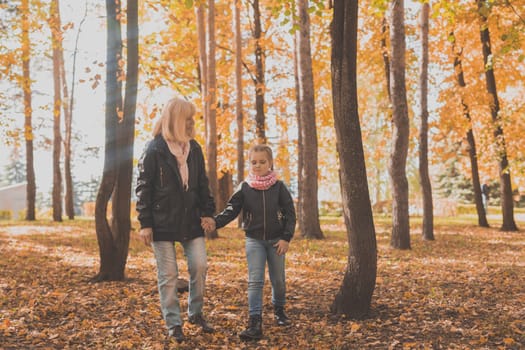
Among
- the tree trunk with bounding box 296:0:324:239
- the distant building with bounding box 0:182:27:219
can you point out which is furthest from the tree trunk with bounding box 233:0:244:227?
the distant building with bounding box 0:182:27:219

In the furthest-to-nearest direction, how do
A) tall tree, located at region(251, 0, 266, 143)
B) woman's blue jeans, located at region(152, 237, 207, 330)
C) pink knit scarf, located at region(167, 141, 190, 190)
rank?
tall tree, located at region(251, 0, 266, 143) < pink knit scarf, located at region(167, 141, 190, 190) < woman's blue jeans, located at region(152, 237, 207, 330)

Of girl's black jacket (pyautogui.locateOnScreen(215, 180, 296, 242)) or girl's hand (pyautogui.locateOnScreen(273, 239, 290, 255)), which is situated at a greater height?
girl's black jacket (pyautogui.locateOnScreen(215, 180, 296, 242))

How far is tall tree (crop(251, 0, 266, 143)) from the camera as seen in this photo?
18094mm

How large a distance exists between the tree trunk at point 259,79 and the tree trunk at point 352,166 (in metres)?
12.2

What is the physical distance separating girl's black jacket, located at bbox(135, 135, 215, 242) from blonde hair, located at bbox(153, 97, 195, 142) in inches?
3.7

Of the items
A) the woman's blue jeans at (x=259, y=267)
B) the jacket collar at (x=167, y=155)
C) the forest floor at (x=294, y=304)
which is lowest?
the forest floor at (x=294, y=304)

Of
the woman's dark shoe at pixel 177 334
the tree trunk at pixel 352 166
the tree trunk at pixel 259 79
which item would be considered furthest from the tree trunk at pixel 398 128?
the woman's dark shoe at pixel 177 334

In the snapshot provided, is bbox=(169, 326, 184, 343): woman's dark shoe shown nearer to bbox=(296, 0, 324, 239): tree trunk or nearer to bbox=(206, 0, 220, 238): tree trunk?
bbox=(206, 0, 220, 238): tree trunk

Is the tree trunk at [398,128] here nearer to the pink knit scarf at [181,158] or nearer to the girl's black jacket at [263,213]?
the girl's black jacket at [263,213]

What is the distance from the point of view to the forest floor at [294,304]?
4688mm

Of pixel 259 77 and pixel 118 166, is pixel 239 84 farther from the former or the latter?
pixel 118 166

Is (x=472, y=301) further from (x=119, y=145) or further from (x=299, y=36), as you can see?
(x=299, y=36)

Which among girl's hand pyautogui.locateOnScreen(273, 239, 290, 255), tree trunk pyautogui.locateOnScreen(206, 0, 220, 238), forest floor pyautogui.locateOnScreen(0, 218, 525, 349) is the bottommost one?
forest floor pyautogui.locateOnScreen(0, 218, 525, 349)

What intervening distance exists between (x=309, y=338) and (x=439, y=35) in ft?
52.7
